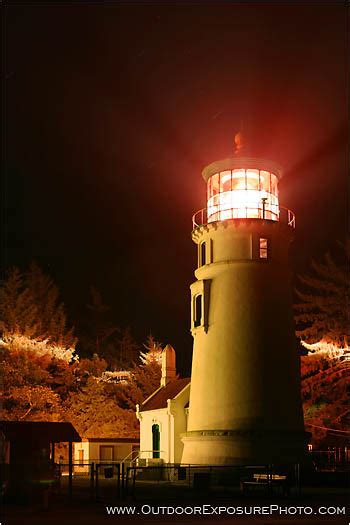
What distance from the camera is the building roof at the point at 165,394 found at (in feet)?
128

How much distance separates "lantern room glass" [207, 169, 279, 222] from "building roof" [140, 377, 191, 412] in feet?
39.8

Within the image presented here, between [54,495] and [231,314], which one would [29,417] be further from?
[54,495]

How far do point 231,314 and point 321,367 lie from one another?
10.8 metres

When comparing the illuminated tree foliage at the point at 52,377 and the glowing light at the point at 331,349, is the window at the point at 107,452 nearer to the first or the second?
the illuminated tree foliage at the point at 52,377

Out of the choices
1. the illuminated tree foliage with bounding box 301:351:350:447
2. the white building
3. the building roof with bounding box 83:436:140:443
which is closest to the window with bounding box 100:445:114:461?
the building roof with bounding box 83:436:140:443

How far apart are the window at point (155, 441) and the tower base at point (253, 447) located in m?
10.3

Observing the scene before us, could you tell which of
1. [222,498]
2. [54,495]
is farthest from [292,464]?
[54,495]

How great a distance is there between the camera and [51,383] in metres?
47.1

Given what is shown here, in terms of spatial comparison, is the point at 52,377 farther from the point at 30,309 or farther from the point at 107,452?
the point at 107,452

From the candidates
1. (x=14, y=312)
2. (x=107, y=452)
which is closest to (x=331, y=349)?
(x=107, y=452)

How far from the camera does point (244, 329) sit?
93.9 ft

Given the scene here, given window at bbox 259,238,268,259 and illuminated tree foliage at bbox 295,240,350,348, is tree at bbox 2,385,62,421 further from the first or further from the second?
window at bbox 259,238,268,259

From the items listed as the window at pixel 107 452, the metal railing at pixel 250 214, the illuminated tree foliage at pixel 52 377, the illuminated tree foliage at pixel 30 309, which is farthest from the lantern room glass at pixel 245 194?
the window at pixel 107 452

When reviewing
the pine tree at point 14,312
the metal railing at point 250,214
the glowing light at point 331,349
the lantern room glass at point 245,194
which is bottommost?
the glowing light at point 331,349
